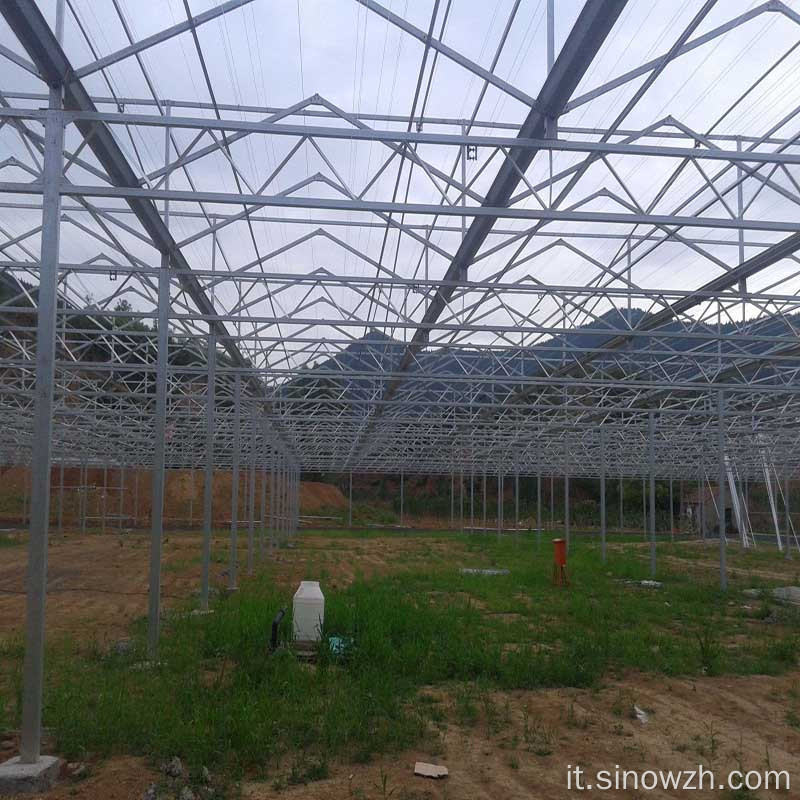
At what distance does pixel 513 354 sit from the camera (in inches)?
848

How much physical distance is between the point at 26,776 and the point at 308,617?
4.28 metres

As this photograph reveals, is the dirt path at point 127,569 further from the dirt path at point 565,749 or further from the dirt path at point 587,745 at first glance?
the dirt path at point 587,745

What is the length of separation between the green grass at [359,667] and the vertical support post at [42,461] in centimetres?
54

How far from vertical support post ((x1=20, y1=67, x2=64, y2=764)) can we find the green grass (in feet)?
1.78

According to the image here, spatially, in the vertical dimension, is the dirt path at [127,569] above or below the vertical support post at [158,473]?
below

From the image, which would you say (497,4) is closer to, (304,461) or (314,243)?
(314,243)

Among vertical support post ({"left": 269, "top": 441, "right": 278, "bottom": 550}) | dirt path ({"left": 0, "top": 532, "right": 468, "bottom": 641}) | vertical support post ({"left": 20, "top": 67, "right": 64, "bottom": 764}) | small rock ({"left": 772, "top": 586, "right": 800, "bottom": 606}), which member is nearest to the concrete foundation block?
vertical support post ({"left": 20, "top": 67, "right": 64, "bottom": 764})

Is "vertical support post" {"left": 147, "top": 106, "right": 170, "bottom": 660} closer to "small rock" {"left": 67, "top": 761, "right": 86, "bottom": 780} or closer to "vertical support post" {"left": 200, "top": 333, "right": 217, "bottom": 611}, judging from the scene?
"vertical support post" {"left": 200, "top": 333, "right": 217, "bottom": 611}

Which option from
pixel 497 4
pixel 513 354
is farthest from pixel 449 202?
pixel 513 354

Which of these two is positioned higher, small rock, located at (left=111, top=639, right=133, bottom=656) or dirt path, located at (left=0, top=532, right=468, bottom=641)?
small rock, located at (left=111, top=639, right=133, bottom=656)

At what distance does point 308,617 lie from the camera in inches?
387

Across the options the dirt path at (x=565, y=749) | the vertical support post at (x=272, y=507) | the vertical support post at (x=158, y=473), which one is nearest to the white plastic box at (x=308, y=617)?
the vertical support post at (x=158, y=473)

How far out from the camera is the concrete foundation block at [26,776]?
577 centimetres

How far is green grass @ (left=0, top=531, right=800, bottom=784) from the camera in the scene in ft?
21.5
